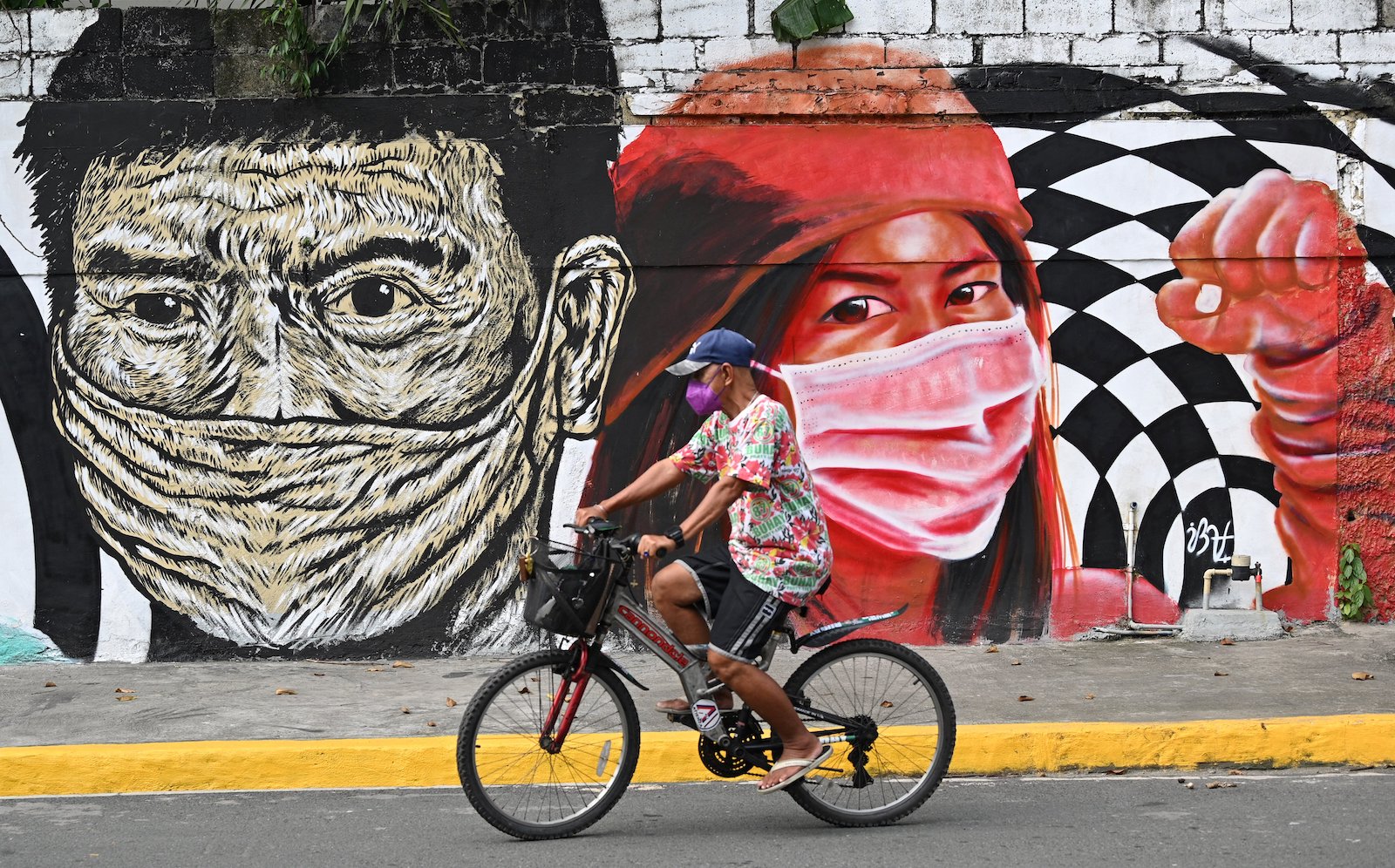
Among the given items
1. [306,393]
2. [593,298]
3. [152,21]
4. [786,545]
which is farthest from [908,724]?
[152,21]

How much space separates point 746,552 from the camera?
4.79m

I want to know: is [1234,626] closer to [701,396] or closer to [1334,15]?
[1334,15]

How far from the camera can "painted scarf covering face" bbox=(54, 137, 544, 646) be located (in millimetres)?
7832

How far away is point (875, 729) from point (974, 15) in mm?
4876

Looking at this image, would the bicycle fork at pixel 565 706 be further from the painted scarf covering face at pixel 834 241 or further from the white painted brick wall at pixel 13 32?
the white painted brick wall at pixel 13 32

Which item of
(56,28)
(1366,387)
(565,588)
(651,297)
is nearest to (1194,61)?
(1366,387)

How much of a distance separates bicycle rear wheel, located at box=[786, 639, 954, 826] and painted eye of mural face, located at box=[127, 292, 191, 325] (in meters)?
4.71

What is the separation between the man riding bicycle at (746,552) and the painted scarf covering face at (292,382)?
10.8ft

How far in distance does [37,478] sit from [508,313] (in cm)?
290

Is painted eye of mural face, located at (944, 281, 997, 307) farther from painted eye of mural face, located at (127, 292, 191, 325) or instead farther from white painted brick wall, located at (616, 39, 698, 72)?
painted eye of mural face, located at (127, 292, 191, 325)

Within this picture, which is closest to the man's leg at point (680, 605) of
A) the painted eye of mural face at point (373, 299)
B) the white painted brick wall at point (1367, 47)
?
the painted eye of mural face at point (373, 299)

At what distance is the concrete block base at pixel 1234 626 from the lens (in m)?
8.04

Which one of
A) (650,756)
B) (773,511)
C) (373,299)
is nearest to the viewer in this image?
(773,511)

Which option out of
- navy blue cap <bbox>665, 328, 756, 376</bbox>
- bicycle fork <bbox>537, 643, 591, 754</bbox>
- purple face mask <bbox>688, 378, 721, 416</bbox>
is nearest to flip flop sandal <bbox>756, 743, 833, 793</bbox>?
bicycle fork <bbox>537, 643, 591, 754</bbox>
